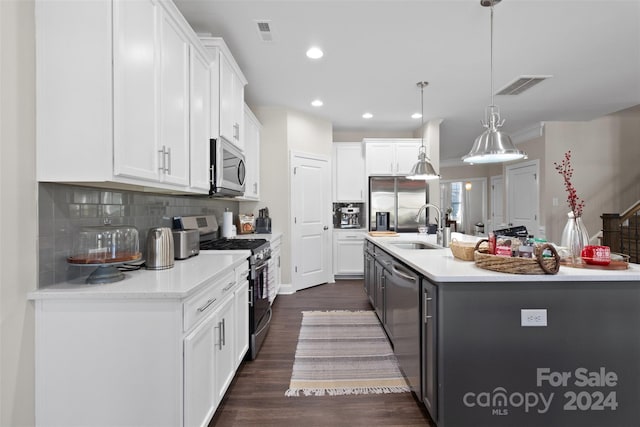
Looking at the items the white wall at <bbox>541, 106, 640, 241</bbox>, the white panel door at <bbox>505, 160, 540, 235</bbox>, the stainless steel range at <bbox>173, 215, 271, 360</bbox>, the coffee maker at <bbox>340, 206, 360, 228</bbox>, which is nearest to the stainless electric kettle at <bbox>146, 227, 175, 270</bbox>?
the stainless steel range at <bbox>173, 215, 271, 360</bbox>

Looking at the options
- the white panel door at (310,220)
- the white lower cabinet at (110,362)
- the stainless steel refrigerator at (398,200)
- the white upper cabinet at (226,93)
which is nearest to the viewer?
the white lower cabinet at (110,362)

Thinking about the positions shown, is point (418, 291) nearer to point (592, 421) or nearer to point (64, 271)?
point (592, 421)

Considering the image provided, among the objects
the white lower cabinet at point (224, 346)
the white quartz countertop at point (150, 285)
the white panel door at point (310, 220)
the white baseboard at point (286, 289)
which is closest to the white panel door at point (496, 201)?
the white panel door at point (310, 220)

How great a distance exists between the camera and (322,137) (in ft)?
16.4

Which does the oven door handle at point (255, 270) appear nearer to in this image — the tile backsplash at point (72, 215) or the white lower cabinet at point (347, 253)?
the tile backsplash at point (72, 215)

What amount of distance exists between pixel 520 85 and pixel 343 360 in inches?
150

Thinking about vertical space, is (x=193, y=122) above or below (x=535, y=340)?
above

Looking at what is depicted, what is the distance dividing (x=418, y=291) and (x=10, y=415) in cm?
190

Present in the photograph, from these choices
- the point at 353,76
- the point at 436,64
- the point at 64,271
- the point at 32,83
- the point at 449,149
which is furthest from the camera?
the point at 449,149

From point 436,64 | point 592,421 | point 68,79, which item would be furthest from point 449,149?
point 68,79

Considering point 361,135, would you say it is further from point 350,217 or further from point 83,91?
point 83,91

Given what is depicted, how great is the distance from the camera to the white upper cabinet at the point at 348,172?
17.8 feet

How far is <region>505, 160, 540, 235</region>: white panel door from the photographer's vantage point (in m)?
5.71

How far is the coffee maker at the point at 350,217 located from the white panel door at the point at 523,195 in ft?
11.1
